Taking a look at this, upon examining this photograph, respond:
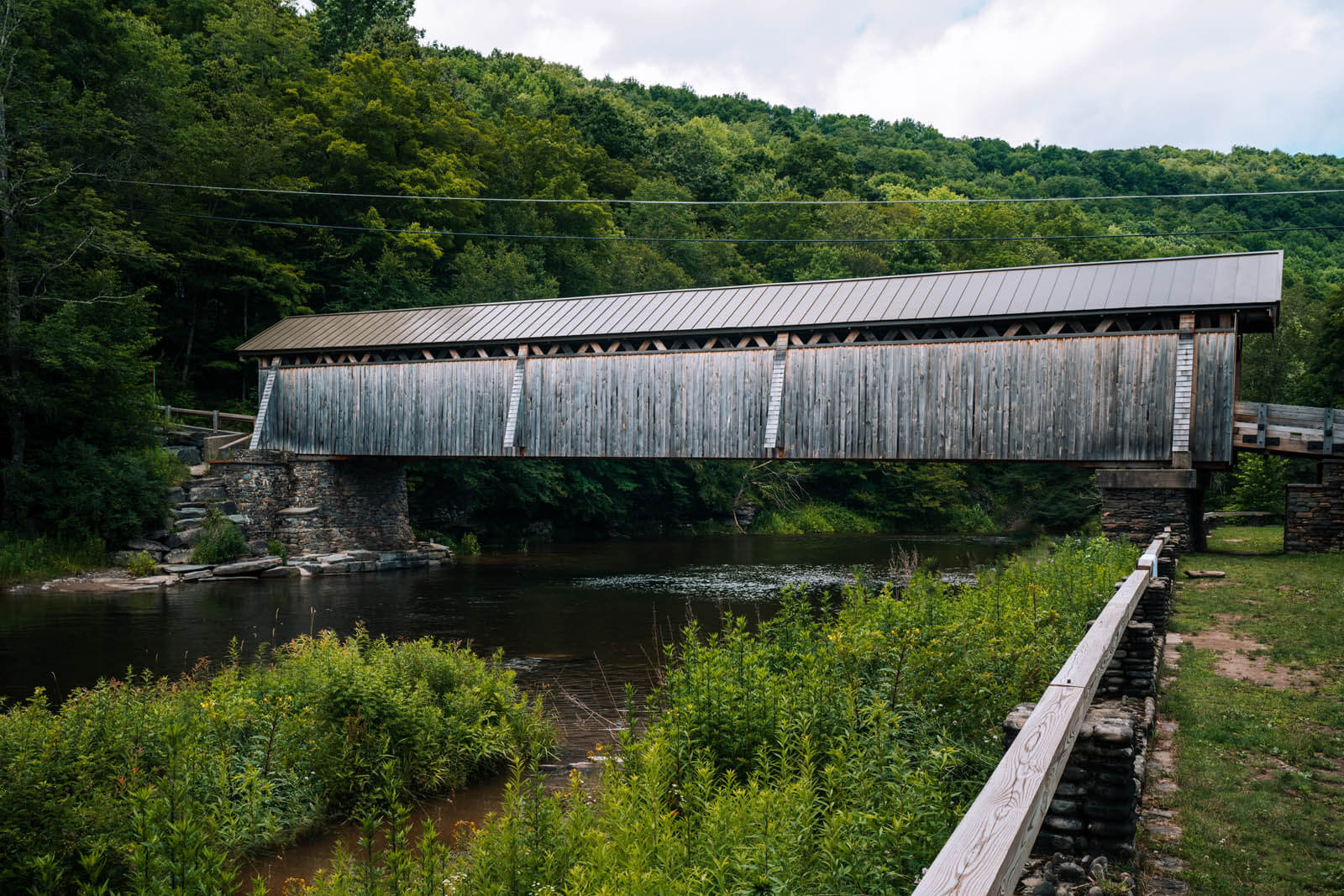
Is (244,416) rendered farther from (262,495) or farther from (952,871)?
(952,871)

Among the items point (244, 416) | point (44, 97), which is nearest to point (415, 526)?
point (244, 416)

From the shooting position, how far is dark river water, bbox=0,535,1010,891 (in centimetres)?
909

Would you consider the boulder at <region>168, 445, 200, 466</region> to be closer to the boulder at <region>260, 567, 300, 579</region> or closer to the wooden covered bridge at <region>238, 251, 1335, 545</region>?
the wooden covered bridge at <region>238, 251, 1335, 545</region>

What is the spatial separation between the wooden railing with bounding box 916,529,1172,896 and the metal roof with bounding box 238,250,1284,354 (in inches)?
484

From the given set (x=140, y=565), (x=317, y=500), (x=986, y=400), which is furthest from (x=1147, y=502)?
(x=140, y=565)

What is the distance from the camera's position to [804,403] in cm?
1623

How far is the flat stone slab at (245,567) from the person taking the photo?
18188mm

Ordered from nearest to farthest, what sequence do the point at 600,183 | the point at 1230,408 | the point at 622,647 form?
the point at 622,647 → the point at 1230,408 → the point at 600,183

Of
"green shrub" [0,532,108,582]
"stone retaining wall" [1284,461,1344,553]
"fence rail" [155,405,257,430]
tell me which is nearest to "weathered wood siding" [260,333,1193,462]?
"fence rail" [155,405,257,430]

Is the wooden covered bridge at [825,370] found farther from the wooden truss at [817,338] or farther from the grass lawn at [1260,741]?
the grass lawn at [1260,741]

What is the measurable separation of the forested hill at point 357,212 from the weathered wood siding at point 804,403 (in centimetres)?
510

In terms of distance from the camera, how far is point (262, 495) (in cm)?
2066

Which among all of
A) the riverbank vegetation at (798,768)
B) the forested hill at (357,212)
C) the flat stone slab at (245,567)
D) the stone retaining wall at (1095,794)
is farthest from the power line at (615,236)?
the stone retaining wall at (1095,794)

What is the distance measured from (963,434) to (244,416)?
55.4 ft
